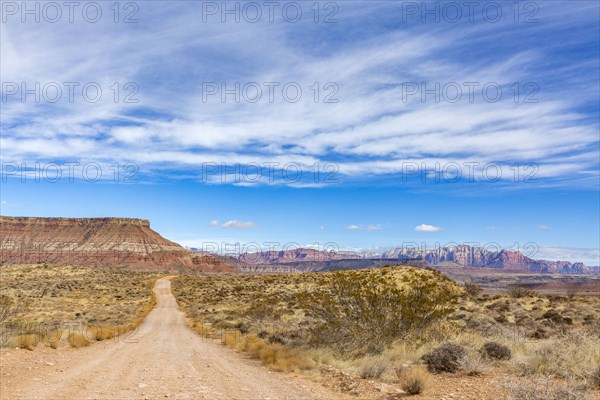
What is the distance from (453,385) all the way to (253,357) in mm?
7916

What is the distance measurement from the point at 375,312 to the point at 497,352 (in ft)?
12.6

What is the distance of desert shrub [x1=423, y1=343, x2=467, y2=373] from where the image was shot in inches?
461

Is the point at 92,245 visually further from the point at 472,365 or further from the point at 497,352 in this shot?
the point at 472,365

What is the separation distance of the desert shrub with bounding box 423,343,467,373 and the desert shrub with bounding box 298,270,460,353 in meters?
2.44

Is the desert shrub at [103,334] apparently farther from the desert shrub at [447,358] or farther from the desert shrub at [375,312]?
the desert shrub at [447,358]

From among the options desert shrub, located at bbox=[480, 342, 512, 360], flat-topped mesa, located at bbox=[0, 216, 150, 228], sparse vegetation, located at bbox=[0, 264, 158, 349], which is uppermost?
flat-topped mesa, located at bbox=[0, 216, 150, 228]

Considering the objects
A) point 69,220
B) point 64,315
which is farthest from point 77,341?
point 69,220

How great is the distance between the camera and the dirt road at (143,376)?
9961 millimetres

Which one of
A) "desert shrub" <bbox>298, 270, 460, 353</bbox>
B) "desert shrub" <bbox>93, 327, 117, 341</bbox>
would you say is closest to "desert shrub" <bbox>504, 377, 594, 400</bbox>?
"desert shrub" <bbox>298, 270, 460, 353</bbox>

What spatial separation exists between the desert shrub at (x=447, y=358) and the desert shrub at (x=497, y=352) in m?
1.34

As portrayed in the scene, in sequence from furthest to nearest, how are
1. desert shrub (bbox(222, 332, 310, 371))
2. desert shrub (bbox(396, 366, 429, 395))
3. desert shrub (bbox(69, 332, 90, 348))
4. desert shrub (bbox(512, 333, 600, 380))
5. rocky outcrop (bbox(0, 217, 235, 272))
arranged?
rocky outcrop (bbox(0, 217, 235, 272)) → desert shrub (bbox(69, 332, 90, 348)) → desert shrub (bbox(222, 332, 310, 371)) → desert shrub (bbox(512, 333, 600, 380)) → desert shrub (bbox(396, 366, 429, 395))

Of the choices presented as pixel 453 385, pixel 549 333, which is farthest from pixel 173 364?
pixel 549 333

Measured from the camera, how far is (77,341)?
61.6 ft

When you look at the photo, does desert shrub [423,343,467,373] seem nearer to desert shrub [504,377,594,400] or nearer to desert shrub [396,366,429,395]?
desert shrub [396,366,429,395]
